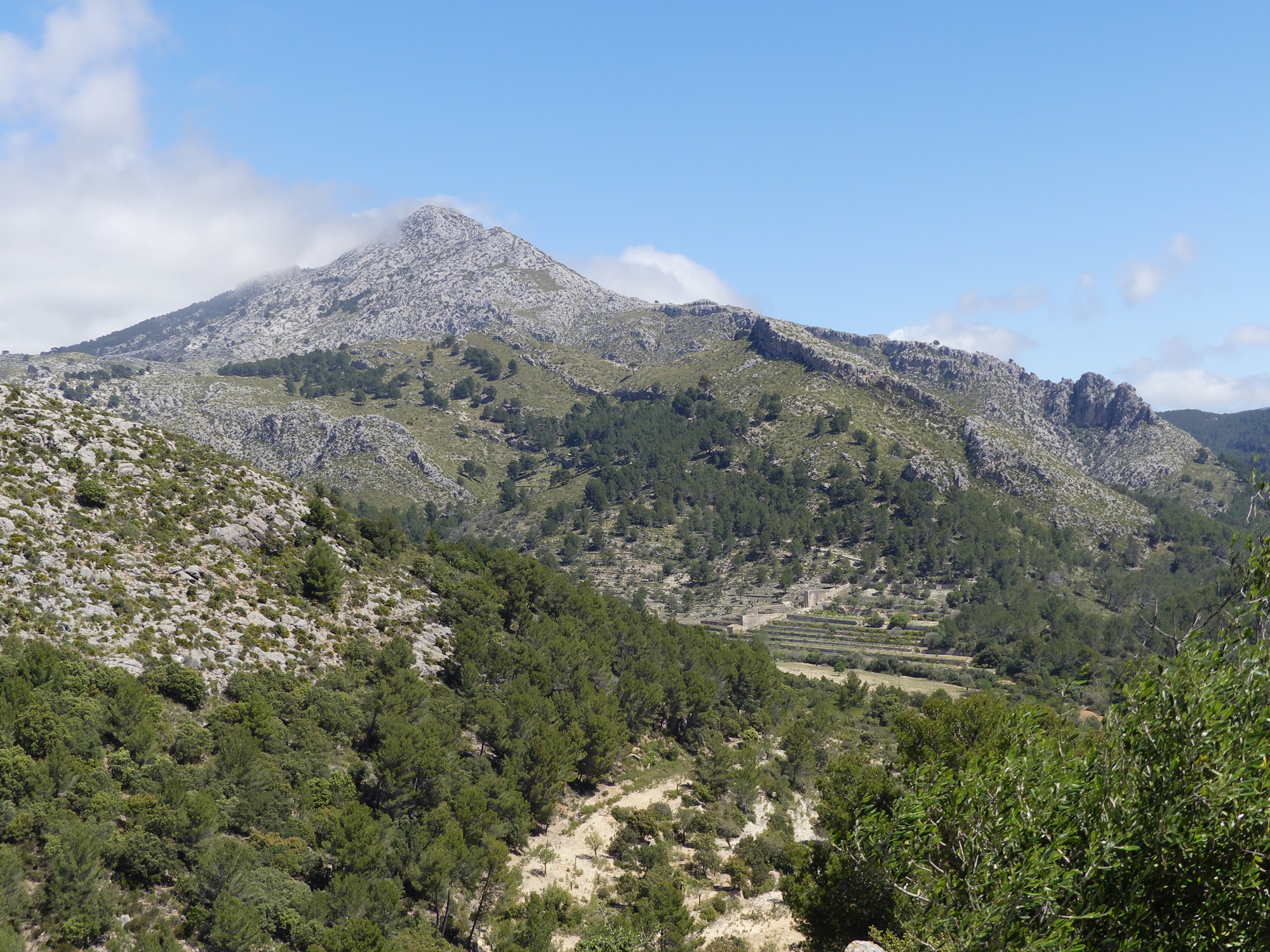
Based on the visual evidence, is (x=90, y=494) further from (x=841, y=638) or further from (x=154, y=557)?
(x=841, y=638)

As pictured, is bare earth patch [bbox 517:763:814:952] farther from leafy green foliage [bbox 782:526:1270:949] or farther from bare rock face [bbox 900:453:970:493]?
bare rock face [bbox 900:453:970:493]

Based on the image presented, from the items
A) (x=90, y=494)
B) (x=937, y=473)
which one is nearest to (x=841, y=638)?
(x=937, y=473)

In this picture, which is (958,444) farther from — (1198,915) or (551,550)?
(1198,915)

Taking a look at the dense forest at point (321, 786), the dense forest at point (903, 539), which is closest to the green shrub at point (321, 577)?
the dense forest at point (321, 786)

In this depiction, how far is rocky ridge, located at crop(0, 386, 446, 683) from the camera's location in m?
39.6

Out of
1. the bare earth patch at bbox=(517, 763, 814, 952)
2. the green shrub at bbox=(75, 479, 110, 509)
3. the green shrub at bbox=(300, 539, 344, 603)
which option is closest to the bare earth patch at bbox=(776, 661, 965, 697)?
the bare earth patch at bbox=(517, 763, 814, 952)

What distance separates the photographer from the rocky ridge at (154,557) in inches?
1559

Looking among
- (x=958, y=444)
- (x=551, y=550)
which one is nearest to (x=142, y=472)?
(x=551, y=550)

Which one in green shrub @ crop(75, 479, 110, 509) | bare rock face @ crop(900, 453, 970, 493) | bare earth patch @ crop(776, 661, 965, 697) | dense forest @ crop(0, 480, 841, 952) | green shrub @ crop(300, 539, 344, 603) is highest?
bare rock face @ crop(900, 453, 970, 493)

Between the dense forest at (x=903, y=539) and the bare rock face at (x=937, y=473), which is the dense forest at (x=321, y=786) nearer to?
the dense forest at (x=903, y=539)

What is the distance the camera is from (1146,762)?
38.5 ft

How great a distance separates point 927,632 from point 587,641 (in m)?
81.7

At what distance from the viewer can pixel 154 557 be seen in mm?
46375

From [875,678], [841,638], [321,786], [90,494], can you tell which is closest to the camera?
[321,786]
